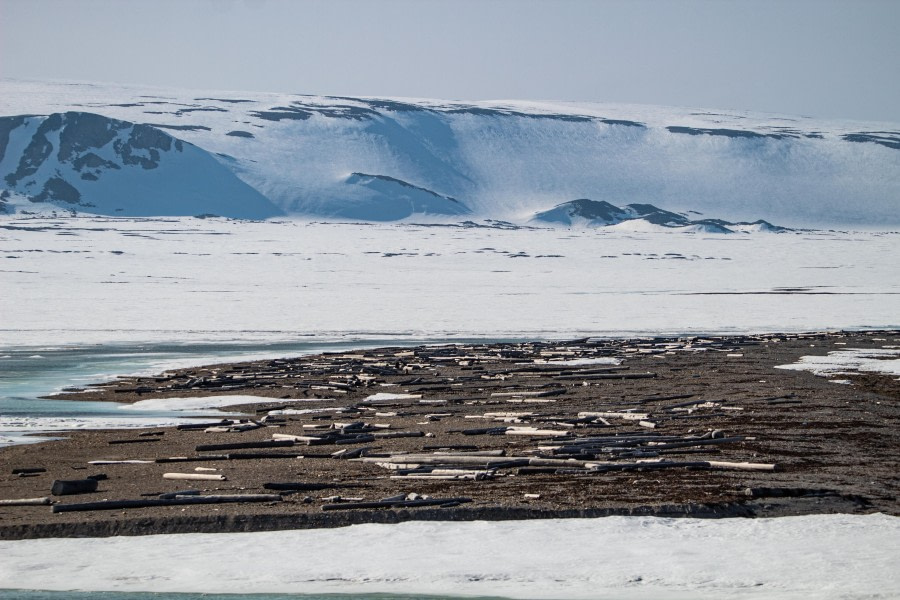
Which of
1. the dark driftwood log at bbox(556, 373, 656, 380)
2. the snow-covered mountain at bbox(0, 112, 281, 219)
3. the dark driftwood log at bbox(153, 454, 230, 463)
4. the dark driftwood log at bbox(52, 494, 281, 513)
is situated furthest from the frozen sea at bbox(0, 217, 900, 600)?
the snow-covered mountain at bbox(0, 112, 281, 219)

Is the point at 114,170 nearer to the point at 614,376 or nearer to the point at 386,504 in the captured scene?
the point at 614,376

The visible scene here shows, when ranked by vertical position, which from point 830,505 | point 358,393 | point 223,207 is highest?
point 830,505

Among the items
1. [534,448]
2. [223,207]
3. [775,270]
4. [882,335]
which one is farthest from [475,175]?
[534,448]

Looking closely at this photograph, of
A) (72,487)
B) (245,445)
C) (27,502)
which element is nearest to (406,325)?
(245,445)

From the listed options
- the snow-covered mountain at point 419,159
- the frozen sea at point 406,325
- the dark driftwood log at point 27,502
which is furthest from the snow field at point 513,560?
the snow-covered mountain at point 419,159

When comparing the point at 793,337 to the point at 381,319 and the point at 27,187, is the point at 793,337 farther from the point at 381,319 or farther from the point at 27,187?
the point at 27,187

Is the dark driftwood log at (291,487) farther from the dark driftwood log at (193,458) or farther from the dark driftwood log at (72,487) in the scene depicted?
the dark driftwood log at (193,458)
